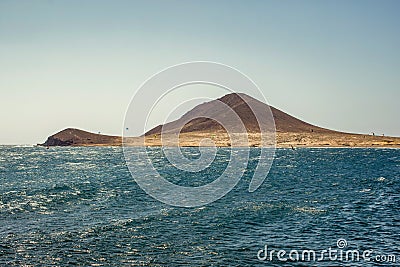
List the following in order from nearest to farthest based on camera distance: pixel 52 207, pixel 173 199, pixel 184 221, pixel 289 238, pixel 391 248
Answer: pixel 391 248 → pixel 289 238 → pixel 184 221 → pixel 52 207 → pixel 173 199

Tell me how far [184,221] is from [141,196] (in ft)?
49.2

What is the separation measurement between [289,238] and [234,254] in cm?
563

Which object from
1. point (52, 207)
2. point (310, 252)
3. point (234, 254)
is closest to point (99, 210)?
point (52, 207)

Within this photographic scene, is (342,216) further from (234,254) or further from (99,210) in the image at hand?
(99,210)

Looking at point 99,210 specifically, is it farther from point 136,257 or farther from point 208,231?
point 136,257

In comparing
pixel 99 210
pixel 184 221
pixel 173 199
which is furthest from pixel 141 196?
pixel 184 221

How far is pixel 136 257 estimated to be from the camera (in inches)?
1013

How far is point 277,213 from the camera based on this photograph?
3919 centimetres

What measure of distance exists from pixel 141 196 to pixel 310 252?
2689 centimetres

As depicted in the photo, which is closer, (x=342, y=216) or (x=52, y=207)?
(x=342, y=216)

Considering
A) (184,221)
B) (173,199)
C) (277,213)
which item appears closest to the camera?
(184,221)

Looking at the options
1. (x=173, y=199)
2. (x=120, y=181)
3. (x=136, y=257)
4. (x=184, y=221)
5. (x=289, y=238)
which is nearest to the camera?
(x=136, y=257)

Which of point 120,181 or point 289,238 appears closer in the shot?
point 289,238

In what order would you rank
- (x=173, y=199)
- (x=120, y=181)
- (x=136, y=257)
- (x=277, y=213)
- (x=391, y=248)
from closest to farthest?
(x=136, y=257)
(x=391, y=248)
(x=277, y=213)
(x=173, y=199)
(x=120, y=181)
